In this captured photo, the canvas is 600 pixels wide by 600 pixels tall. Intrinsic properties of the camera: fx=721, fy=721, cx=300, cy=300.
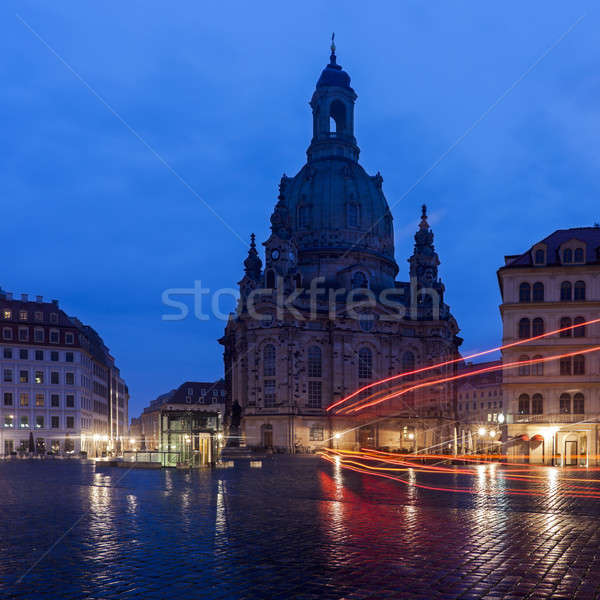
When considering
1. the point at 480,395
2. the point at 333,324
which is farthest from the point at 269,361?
the point at 480,395

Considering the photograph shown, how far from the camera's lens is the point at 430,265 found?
107312 mm

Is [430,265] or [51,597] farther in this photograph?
[430,265]

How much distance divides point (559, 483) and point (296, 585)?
24.6 metres

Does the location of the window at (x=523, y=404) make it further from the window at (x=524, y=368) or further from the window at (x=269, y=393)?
the window at (x=269, y=393)

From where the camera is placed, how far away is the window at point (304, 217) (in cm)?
10644

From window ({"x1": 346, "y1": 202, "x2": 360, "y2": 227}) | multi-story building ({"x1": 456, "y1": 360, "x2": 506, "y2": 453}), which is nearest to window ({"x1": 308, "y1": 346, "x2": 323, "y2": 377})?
window ({"x1": 346, "y1": 202, "x2": 360, "y2": 227})

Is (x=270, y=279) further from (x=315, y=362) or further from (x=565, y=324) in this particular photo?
(x=565, y=324)

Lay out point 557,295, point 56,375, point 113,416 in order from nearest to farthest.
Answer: point 557,295, point 56,375, point 113,416

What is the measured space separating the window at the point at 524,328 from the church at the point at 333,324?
3823cm

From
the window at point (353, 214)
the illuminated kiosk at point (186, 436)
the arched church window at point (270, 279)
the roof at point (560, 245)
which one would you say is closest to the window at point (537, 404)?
the roof at point (560, 245)

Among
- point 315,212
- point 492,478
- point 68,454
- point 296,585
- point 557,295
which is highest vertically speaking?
point 315,212

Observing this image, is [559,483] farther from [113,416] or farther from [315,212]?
[113,416]

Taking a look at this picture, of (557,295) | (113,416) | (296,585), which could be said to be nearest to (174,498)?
(296,585)

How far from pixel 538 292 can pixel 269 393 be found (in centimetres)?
4388
